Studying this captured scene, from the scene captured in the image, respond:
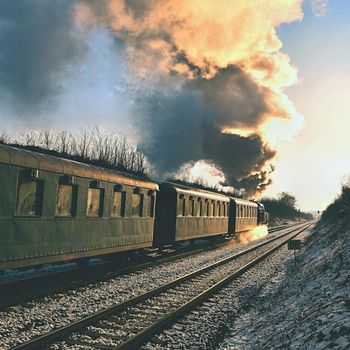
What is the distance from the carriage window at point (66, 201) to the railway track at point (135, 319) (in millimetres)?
2673

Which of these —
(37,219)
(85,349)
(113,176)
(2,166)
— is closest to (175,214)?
(113,176)

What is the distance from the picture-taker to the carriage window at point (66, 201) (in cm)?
946

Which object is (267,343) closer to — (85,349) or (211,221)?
(85,349)

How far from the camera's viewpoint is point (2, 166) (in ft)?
24.9

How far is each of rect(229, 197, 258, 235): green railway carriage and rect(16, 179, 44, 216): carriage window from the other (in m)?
19.3

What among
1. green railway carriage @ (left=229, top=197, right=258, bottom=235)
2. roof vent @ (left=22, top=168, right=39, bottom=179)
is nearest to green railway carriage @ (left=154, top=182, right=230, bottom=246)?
green railway carriage @ (left=229, top=197, right=258, bottom=235)

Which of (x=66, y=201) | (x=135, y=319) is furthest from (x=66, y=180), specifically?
(x=135, y=319)

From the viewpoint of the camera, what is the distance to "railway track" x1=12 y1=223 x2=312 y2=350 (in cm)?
601

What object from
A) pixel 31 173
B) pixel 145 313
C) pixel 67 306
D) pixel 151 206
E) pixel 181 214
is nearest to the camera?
pixel 145 313

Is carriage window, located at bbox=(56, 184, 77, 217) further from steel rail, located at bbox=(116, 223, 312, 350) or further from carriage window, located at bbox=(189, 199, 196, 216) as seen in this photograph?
carriage window, located at bbox=(189, 199, 196, 216)

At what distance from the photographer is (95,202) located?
10992 millimetres

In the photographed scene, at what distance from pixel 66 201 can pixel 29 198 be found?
1345 mm

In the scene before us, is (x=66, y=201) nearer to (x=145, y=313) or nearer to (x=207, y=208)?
(x=145, y=313)

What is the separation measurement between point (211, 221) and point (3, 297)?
1450 cm
